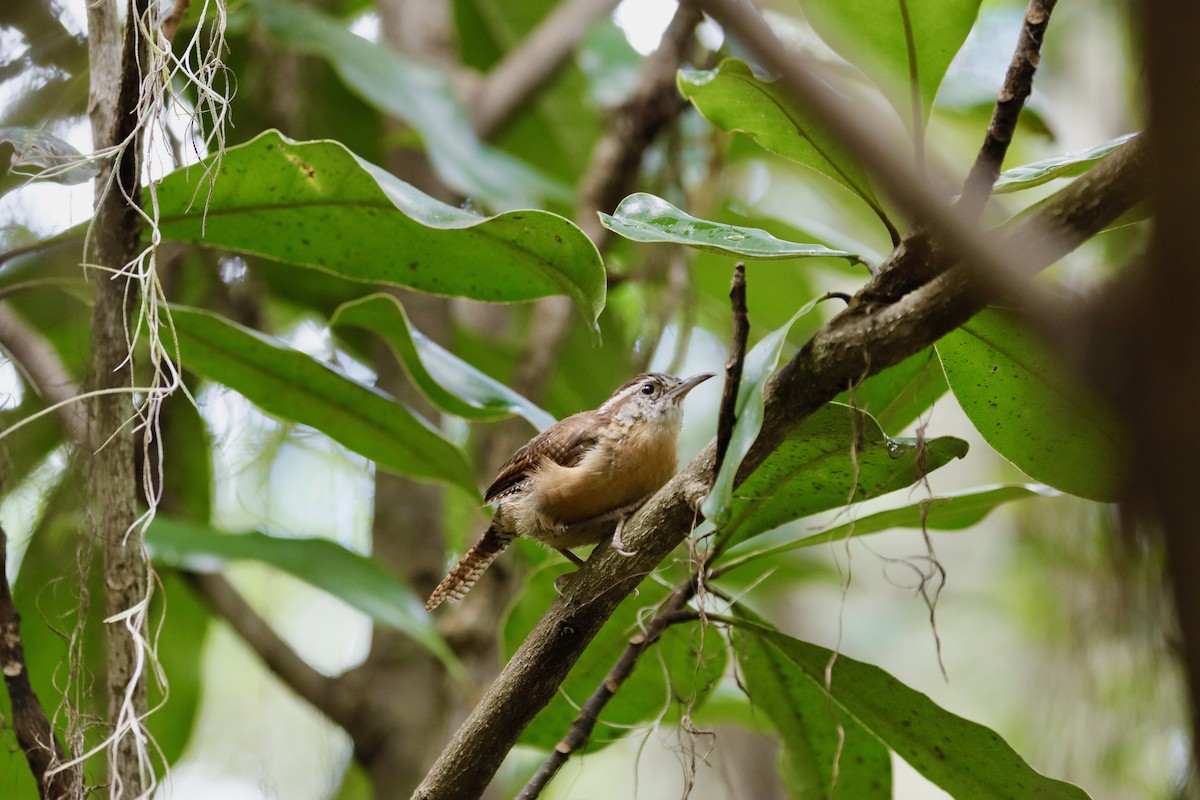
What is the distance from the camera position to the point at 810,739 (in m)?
2.28

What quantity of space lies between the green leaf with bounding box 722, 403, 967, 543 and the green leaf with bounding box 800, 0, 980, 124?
0.53 meters

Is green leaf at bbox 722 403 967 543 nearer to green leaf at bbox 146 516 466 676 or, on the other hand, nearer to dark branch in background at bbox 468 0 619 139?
green leaf at bbox 146 516 466 676

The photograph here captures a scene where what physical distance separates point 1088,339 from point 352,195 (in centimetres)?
184

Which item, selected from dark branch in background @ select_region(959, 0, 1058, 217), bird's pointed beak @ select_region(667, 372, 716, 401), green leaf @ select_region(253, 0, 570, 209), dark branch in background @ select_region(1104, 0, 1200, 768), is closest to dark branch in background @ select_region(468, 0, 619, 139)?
green leaf @ select_region(253, 0, 570, 209)

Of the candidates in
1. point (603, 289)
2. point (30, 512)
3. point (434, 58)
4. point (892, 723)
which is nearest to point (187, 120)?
point (603, 289)

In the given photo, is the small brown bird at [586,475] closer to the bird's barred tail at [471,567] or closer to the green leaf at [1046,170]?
the bird's barred tail at [471,567]

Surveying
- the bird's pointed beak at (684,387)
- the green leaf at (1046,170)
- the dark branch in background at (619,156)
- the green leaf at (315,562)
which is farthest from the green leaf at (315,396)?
the green leaf at (1046,170)

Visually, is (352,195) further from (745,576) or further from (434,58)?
(434,58)

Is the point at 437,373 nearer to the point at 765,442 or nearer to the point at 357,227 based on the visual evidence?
the point at 357,227

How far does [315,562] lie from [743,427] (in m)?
1.83

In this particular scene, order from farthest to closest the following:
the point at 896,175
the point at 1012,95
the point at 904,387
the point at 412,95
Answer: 1. the point at 412,95
2. the point at 904,387
3. the point at 1012,95
4. the point at 896,175

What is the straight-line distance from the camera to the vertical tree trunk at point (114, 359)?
6.04ft

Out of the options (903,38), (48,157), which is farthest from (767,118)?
(48,157)

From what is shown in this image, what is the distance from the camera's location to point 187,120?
1896mm
